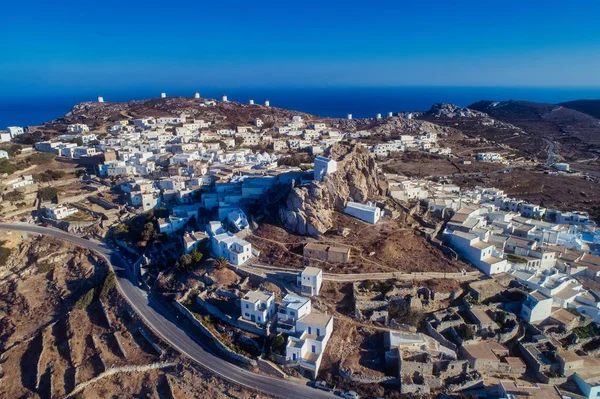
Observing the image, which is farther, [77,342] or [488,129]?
[488,129]

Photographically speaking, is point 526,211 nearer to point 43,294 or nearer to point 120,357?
point 120,357

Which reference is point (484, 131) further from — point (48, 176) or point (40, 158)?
point (40, 158)

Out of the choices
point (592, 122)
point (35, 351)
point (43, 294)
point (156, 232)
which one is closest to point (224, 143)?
point (156, 232)

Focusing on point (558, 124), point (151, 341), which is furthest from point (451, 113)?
point (151, 341)

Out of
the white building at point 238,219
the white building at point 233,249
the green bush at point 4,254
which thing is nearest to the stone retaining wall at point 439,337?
the white building at point 233,249

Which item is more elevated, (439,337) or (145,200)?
(145,200)

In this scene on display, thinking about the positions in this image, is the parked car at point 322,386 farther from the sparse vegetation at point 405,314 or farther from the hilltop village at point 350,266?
the sparse vegetation at point 405,314
